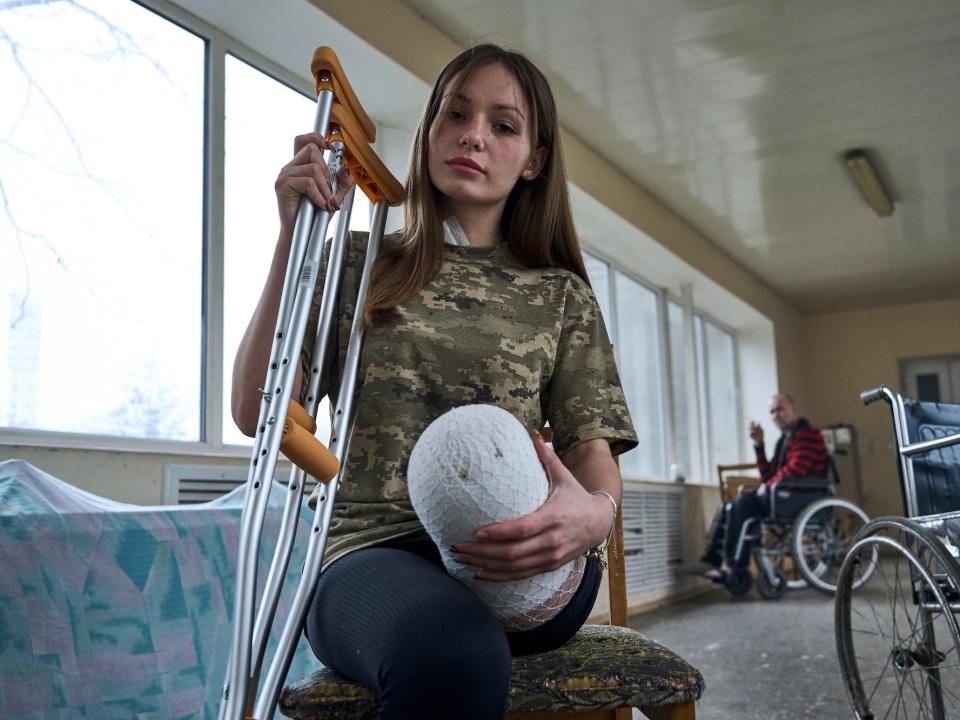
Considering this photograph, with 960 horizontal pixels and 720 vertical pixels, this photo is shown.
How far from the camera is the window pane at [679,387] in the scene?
25.2 ft

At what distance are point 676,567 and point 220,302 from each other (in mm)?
4692

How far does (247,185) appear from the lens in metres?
3.39

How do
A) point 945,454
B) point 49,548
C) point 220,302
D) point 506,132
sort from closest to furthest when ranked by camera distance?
point 506,132, point 49,548, point 945,454, point 220,302

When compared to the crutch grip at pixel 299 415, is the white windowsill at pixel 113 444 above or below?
above

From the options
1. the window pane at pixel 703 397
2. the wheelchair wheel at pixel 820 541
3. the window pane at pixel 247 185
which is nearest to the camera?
the window pane at pixel 247 185

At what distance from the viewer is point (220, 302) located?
314 cm

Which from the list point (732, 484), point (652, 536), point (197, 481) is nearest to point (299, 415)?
point (197, 481)

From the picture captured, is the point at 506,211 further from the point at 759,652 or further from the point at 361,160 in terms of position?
the point at 759,652

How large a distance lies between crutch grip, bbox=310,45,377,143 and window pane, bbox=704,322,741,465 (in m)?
7.94

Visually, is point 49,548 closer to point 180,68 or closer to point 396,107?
point 180,68

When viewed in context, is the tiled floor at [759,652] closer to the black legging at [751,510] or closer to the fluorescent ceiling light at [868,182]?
the black legging at [751,510]

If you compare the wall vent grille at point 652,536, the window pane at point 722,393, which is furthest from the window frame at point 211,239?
the window pane at point 722,393

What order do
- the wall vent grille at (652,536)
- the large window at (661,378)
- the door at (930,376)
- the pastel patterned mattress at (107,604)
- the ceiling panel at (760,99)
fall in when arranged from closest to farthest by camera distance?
the pastel patterned mattress at (107,604), the ceiling panel at (760,99), the wall vent grille at (652,536), the large window at (661,378), the door at (930,376)

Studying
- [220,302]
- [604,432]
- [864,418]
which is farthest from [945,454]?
[864,418]
